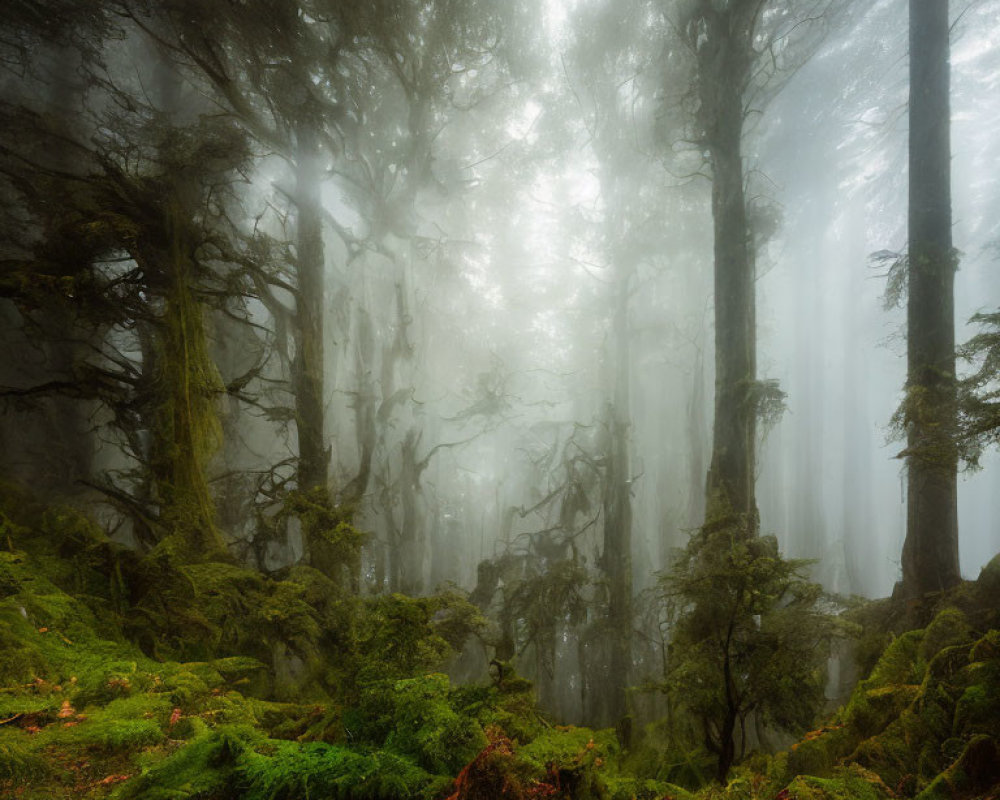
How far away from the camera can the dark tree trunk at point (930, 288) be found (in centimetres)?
579

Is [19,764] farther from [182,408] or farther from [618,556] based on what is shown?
[618,556]

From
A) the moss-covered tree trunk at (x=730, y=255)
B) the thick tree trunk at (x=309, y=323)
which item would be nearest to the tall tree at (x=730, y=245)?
the moss-covered tree trunk at (x=730, y=255)

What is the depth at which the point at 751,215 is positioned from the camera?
766 centimetres

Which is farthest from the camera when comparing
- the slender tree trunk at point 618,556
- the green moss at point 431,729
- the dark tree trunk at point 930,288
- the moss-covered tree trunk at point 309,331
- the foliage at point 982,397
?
the slender tree trunk at point 618,556

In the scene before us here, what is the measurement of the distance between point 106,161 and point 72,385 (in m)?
2.73

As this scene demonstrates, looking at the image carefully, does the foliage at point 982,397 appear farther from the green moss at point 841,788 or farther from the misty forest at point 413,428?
the green moss at point 841,788

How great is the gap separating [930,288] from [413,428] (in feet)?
35.1

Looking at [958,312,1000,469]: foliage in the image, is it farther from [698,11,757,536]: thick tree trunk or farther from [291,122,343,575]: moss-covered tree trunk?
[291,122,343,575]: moss-covered tree trunk

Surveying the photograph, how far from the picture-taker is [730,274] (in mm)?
6832

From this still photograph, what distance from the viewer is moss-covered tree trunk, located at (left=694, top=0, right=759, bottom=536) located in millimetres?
6473

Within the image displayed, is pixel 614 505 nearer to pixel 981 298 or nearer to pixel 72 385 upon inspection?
pixel 72 385

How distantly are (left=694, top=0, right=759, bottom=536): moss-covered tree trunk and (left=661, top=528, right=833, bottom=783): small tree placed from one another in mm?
1952

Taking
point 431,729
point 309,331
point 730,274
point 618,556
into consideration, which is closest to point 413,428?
point 309,331

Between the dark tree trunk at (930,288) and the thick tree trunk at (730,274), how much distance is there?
1890 millimetres
